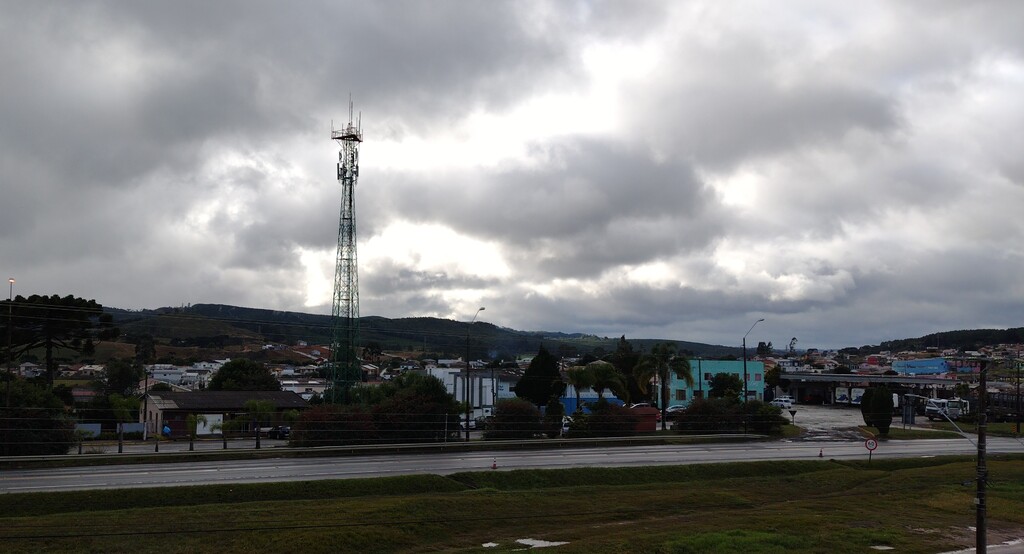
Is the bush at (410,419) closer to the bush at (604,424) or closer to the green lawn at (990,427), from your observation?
the bush at (604,424)

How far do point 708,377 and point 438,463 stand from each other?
64365 millimetres

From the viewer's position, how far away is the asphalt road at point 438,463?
32.9 meters

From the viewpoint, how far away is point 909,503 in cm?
3478

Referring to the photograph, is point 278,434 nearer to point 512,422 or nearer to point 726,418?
point 512,422

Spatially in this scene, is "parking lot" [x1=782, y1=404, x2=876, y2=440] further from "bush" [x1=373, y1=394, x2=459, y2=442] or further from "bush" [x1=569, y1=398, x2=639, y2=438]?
"bush" [x1=373, y1=394, x2=459, y2=442]

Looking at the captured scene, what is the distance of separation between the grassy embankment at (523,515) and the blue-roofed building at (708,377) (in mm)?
56648

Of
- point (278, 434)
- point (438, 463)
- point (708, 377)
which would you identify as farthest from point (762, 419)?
point (278, 434)

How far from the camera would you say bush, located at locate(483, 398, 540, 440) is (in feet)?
176

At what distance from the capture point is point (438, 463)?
40312mm

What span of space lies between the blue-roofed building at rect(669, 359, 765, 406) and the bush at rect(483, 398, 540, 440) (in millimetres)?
43778

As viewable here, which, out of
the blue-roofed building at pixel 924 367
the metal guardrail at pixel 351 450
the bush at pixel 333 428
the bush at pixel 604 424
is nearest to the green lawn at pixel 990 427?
the metal guardrail at pixel 351 450

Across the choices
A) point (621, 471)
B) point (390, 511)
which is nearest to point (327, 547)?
point (390, 511)

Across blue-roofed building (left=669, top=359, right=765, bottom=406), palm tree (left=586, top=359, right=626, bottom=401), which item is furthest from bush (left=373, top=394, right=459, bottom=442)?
blue-roofed building (left=669, top=359, right=765, bottom=406)

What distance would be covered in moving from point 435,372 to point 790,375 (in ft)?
175
